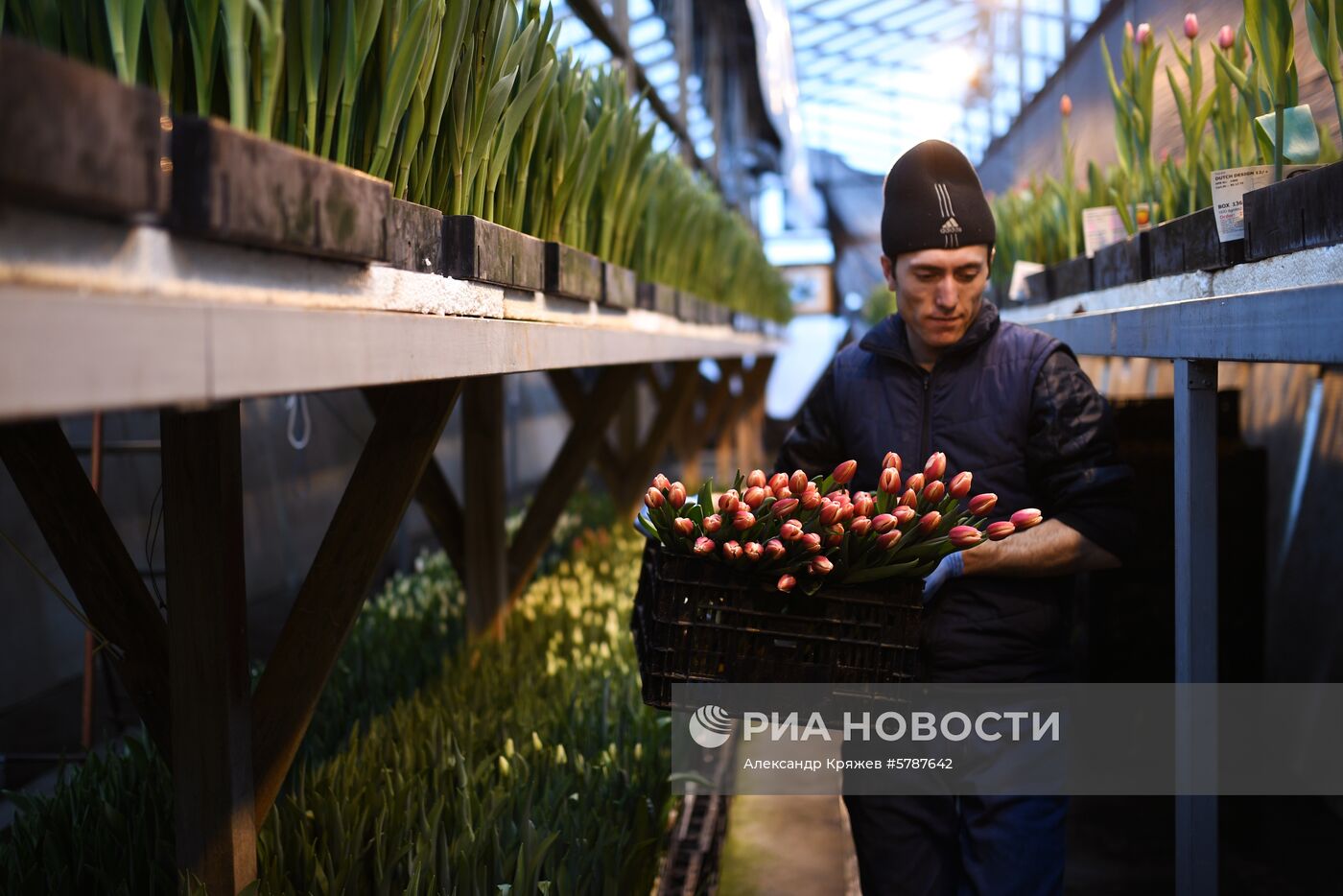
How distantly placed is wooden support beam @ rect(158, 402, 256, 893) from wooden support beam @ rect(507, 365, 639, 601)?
172cm

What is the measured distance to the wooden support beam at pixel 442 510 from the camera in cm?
292

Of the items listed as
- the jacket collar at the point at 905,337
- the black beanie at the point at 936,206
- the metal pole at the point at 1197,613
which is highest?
the black beanie at the point at 936,206

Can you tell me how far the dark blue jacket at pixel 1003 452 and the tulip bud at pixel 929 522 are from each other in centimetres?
24

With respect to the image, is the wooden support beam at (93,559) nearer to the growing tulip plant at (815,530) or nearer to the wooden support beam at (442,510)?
the growing tulip plant at (815,530)

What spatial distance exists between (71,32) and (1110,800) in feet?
9.61

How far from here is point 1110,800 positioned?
9.77 ft

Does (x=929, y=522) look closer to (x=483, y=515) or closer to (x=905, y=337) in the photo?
(x=905, y=337)

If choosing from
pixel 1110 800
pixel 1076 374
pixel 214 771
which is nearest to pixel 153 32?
pixel 214 771

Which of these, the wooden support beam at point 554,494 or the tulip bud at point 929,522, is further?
the wooden support beam at point 554,494

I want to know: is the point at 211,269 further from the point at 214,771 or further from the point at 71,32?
the point at 214,771

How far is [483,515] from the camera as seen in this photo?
303 cm

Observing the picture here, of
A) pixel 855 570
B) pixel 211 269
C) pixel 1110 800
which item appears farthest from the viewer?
pixel 1110 800

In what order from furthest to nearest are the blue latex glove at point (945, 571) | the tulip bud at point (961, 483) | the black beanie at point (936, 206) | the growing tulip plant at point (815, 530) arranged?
the black beanie at point (936, 206) → the blue latex glove at point (945, 571) → the tulip bud at point (961, 483) → the growing tulip plant at point (815, 530)

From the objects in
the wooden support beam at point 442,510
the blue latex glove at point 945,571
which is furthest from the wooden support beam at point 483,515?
the blue latex glove at point 945,571
